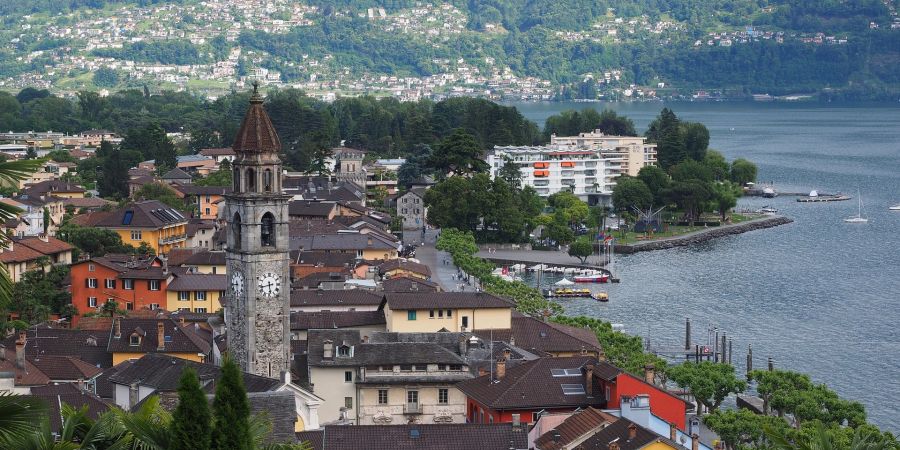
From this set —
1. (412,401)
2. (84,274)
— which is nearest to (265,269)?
(412,401)

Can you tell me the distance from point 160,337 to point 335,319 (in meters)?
4.22

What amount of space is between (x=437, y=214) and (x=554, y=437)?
54844 mm

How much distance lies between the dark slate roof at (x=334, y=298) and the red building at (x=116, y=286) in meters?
6.25

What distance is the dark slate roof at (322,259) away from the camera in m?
55.8

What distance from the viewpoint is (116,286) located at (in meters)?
47.5

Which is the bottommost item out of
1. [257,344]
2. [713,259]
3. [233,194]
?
[713,259]

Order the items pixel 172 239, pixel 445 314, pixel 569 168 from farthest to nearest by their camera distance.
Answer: pixel 569 168 < pixel 172 239 < pixel 445 314

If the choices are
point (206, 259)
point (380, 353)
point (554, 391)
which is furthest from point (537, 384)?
point (206, 259)

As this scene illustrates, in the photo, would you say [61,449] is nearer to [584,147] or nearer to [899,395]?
[899,395]

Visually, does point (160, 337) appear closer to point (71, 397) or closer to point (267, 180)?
point (267, 180)

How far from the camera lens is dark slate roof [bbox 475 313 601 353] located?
36438mm

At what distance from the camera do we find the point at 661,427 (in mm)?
25125

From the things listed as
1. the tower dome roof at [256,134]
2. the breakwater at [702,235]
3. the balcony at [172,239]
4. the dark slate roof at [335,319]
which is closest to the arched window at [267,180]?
the tower dome roof at [256,134]

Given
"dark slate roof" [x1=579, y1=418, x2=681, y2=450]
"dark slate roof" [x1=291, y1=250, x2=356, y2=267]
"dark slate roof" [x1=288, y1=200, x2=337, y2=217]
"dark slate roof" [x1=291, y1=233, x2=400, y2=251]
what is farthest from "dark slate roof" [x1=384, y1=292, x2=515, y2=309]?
"dark slate roof" [x1=288, y1=200, x2=337, y2=217]
